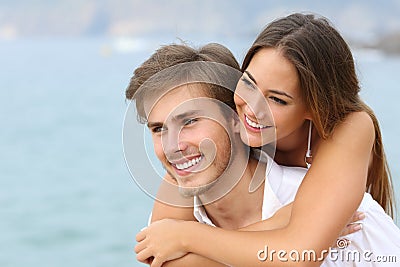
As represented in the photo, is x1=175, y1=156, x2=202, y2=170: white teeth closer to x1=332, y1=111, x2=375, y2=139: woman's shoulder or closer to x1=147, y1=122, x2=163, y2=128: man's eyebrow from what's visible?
x1=147, y1=122, x2=163, y2=128: man's eyebrow

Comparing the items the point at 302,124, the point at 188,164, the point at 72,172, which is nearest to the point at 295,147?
the point at 302,124

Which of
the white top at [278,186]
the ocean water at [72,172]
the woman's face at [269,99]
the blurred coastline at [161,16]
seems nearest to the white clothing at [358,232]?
the white top at [278,186]

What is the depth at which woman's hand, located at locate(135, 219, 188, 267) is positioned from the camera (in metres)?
1.66

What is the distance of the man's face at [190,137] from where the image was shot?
169cm

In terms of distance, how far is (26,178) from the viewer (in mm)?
A: 11703

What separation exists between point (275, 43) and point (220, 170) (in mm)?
347

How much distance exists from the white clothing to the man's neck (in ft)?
0.16

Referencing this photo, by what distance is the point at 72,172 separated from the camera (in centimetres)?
1247

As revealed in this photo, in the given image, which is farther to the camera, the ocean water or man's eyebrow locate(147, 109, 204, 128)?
the ocean water

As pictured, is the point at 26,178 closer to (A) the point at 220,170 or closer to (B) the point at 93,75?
(A) the point at 220,170

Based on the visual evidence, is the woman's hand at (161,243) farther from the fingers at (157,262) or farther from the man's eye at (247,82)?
the man's eye at (247,82)

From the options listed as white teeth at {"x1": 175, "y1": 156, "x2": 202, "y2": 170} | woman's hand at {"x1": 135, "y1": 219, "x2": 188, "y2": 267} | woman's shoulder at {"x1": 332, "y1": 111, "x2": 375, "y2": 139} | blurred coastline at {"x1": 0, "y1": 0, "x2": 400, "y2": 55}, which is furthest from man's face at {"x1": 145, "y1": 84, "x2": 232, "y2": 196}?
blurred coastline at {"x1": 0, "y1": 0, "x2": 400, "y2": 55}

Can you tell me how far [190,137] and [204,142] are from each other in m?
0.04

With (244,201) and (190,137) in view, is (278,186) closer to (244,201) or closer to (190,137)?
(244,201)
